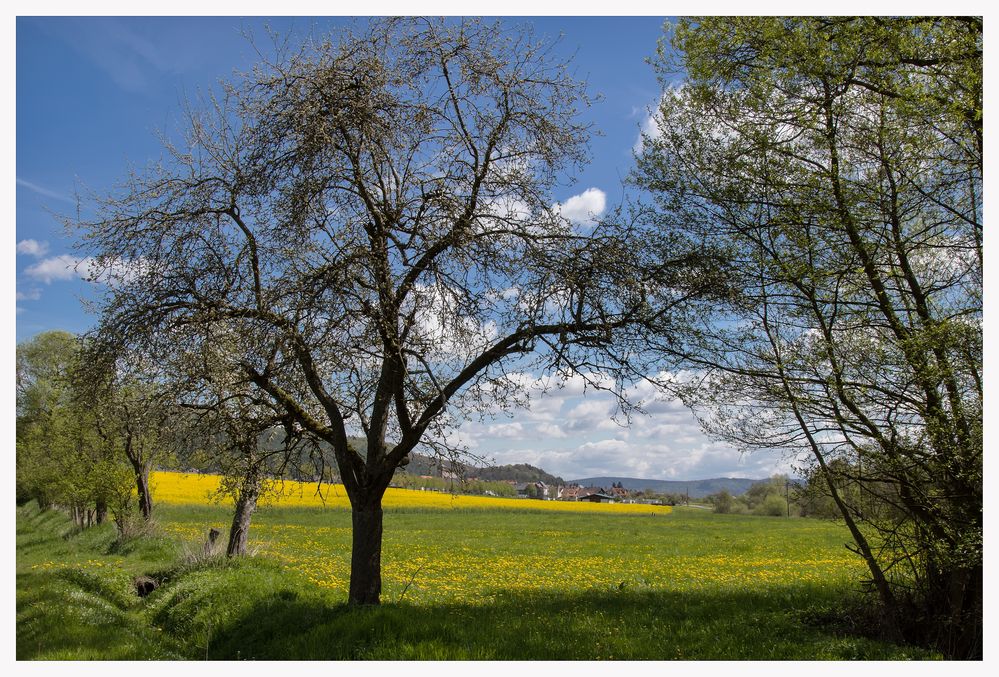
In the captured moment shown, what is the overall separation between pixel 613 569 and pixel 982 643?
42.6 ft

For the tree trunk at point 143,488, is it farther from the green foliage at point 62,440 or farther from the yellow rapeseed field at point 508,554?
Answer: the yellow rapeseed field at point 508,554

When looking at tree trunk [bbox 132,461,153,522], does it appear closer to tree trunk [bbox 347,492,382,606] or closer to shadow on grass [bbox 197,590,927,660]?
A: shadow on grass [bbox 197,590,927,660]

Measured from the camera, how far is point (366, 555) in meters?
10.1

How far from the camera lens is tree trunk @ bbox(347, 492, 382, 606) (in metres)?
10.0

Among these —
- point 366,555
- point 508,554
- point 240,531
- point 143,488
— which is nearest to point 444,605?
point 366,555

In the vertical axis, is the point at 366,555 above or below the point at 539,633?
above

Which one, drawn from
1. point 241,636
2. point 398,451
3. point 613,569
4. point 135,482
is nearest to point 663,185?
point 398,451

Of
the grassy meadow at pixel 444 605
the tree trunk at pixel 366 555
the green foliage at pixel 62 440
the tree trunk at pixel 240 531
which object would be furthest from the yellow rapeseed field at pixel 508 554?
the green foliage at pixel 62 440

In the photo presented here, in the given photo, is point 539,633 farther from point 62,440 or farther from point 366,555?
point 62,440

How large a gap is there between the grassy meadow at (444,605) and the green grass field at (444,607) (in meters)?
0.04

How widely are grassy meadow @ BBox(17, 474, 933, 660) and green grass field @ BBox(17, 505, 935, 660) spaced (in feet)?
0.12

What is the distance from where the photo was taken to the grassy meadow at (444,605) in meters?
8.34

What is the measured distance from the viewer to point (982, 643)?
7816 mm

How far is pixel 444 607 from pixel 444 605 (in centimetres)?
44
